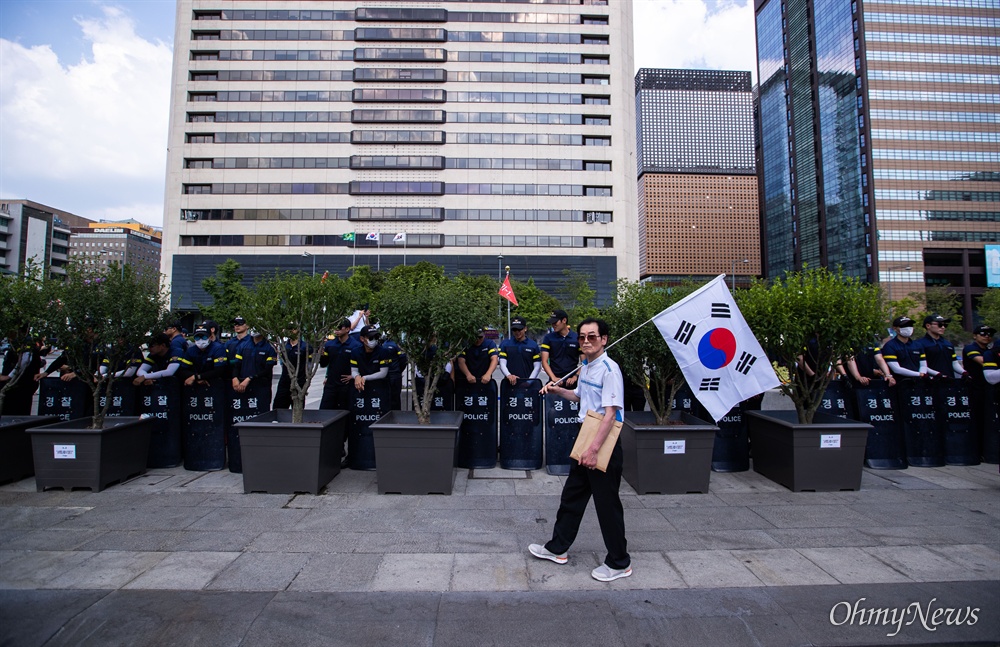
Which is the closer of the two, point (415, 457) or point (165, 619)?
point (165, 619)

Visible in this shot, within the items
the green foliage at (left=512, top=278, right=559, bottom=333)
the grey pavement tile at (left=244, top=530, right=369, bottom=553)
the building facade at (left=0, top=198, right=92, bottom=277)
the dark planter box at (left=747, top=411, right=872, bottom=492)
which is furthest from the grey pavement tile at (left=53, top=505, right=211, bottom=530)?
the building facade at (left=0, top=198, right=92, bottom=277)

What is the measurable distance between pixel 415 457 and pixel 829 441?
521 centimetres

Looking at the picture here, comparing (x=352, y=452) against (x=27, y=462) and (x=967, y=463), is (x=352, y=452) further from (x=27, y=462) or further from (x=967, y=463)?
(x=967, y=463)

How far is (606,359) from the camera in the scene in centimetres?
422

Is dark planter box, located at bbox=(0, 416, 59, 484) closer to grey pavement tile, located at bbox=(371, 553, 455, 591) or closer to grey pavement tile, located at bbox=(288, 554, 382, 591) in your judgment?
grey pavement tile, located at bbox=(288, 554, 382, 591)

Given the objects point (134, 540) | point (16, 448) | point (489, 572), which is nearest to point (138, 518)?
point (134, 540)

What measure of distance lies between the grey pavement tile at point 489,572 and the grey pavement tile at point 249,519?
6.77 feet

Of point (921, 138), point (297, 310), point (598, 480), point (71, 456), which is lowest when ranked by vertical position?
point (71, 456)

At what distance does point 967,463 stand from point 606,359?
7.48m

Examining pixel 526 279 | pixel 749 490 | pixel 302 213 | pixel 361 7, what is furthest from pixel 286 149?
pixel 749 490

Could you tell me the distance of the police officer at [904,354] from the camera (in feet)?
25.1

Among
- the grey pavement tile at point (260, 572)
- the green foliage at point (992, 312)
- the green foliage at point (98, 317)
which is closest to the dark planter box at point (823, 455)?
the grey pavement tile at point (260, 572)

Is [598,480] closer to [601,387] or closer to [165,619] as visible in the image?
[601,387]

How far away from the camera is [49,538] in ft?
15.5
